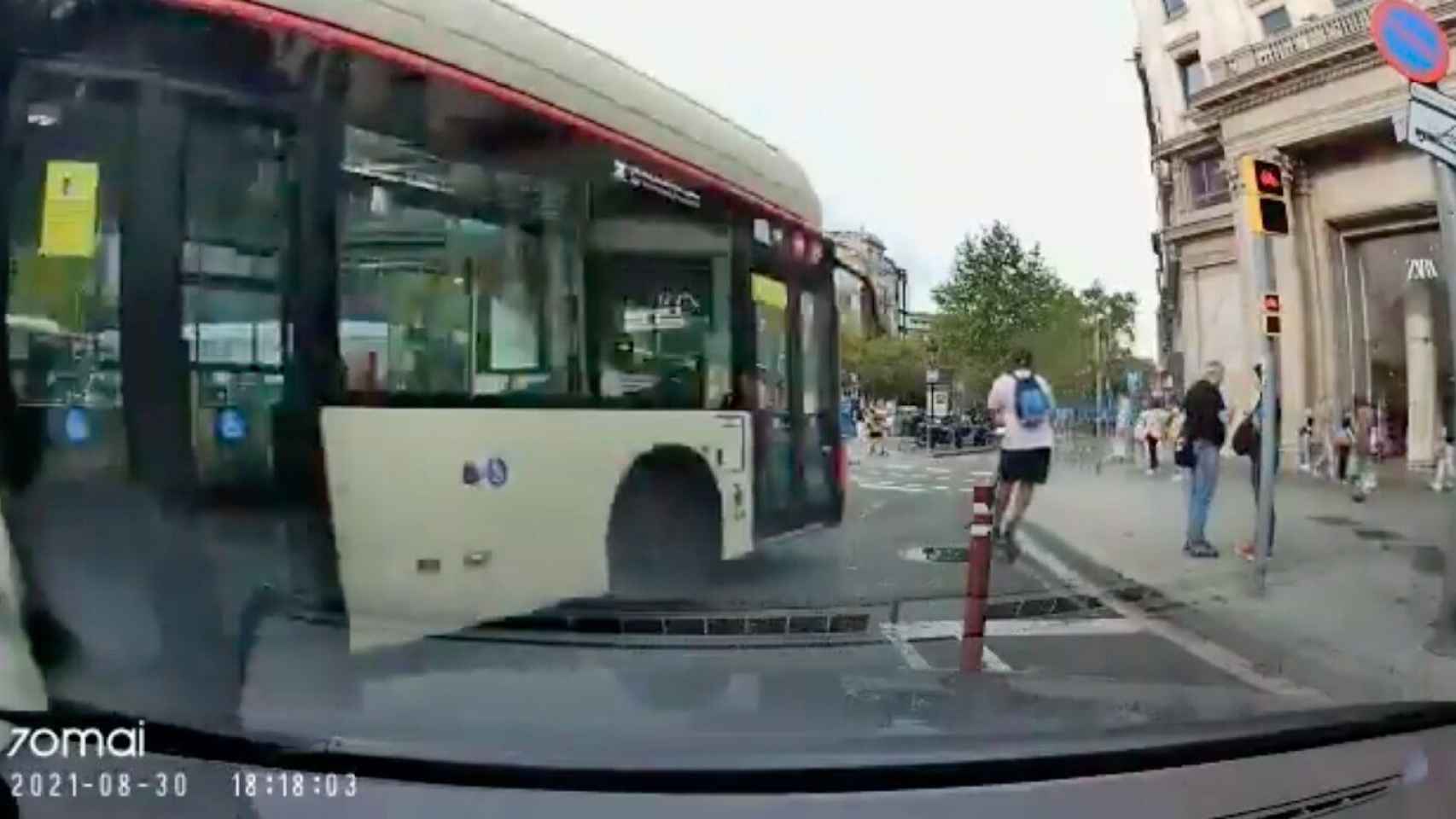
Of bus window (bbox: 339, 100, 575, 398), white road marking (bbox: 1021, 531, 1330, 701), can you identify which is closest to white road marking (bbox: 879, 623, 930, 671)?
white road marking (bbox: 1021, 531, 1330, 701)

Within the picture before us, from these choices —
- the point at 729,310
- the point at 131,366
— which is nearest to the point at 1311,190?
the point at 729,310

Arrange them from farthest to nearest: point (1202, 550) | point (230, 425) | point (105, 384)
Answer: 1. point (1202, 550)
2. point (230, 425)
3. point (105, 384)

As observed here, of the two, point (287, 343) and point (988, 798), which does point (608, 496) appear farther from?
point (988, 798)

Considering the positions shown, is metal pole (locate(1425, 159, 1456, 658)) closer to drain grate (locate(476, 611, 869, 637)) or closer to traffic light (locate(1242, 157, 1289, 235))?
traffic light (locate(1242, 157, 1289, 235))

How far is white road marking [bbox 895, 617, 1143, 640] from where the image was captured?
6.63 feet

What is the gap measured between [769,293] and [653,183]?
312mm

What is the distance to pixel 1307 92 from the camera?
2113mm

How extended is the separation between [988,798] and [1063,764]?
0.44 ft

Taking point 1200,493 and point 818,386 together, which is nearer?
point 1200,493

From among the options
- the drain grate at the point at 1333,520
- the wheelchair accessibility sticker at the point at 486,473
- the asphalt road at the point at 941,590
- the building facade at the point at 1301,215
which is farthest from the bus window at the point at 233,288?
the drain grate at the point at 1333,520

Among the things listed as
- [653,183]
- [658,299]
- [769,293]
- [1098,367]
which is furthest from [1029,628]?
[653,183]

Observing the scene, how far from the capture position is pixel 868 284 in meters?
2.18

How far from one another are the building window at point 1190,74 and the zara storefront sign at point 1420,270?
49 cm
